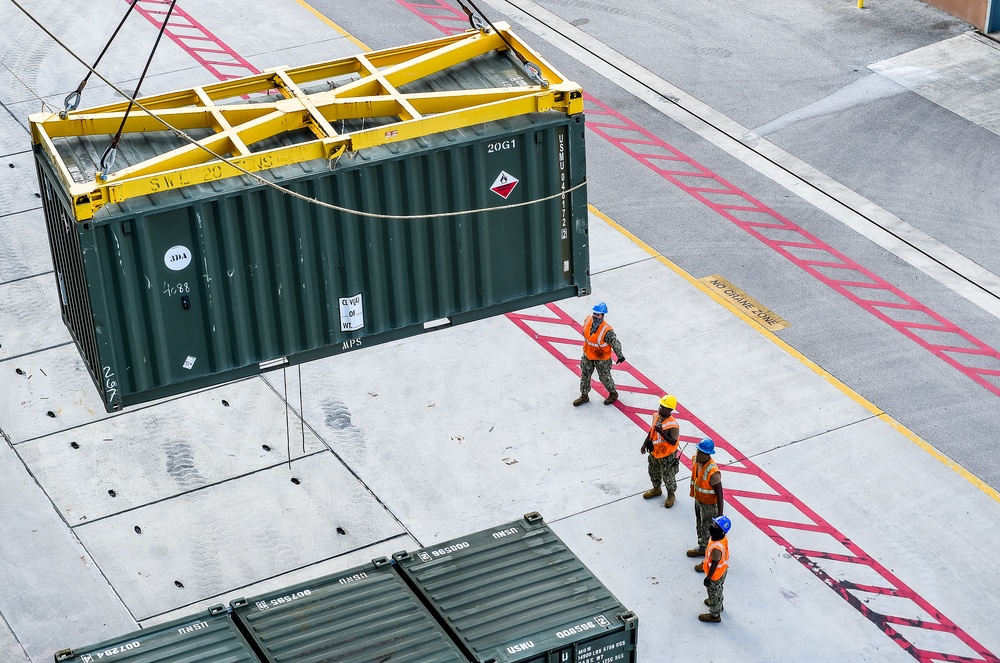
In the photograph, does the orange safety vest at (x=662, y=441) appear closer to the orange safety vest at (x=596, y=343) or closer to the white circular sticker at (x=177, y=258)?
the orange safety vest at (x=596, y=343)

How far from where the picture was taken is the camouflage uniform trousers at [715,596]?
14930 mm

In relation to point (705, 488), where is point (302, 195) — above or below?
above

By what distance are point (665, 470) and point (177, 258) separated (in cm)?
611

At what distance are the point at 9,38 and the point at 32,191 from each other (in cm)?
662

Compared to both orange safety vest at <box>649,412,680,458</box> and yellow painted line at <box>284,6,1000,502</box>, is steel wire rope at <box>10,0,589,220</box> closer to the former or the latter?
orange safety vest at <box>649,412,680,458</box>

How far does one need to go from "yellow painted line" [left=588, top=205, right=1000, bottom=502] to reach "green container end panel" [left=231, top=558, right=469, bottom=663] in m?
7.62

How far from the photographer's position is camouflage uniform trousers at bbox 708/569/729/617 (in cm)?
1493

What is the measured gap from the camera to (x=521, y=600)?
503 inches

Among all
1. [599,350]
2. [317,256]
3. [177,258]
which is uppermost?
[177,258]

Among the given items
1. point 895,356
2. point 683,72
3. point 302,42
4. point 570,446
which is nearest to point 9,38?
point 302,42

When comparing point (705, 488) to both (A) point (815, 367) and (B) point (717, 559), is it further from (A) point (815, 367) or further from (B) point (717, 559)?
(A) point (815, 367)

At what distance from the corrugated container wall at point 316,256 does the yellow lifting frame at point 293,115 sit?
0.49ft

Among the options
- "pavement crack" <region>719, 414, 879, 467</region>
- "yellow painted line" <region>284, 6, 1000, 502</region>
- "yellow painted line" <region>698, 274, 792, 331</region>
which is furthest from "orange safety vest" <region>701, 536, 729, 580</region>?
"yellow painted line" <region>698, 274, 792, 331</region>

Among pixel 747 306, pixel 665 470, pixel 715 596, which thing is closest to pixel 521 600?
pixel 715 596
